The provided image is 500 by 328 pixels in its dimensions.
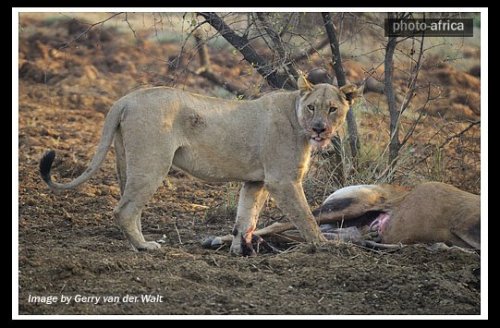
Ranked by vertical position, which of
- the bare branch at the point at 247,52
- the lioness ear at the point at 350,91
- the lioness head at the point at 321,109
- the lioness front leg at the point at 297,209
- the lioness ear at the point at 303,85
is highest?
the bare branch at the point at 247,52

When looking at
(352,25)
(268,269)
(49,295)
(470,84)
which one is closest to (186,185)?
(352,25)

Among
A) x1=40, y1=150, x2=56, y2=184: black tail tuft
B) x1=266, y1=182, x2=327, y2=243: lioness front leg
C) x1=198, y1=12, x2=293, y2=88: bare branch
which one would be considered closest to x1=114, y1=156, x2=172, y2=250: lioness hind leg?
x1=40, y1=150, x2=56, y2=184: black tail tuft

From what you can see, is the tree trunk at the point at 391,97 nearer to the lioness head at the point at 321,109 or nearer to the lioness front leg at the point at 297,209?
the lioness head at the point at 321,109

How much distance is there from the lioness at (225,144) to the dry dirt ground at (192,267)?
308 millimetres

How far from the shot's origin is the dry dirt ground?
5.41m

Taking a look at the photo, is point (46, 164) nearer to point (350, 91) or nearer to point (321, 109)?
point (321, 109)

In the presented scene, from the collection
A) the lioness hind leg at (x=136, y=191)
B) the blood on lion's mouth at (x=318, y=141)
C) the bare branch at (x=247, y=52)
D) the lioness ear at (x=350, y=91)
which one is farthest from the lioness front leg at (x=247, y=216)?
the bare branch at (x=247, y=52)

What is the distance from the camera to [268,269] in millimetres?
6195

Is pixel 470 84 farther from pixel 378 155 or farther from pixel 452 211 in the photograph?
pixel 452 211

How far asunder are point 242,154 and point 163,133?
0.67 m

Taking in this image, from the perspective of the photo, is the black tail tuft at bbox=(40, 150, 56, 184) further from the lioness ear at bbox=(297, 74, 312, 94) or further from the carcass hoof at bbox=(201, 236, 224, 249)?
the lioness ear at bbox=(297, 74, 312, 94)

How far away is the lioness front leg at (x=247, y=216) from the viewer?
6949 mm

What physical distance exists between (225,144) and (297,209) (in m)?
0.70

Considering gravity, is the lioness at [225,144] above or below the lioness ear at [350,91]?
below
